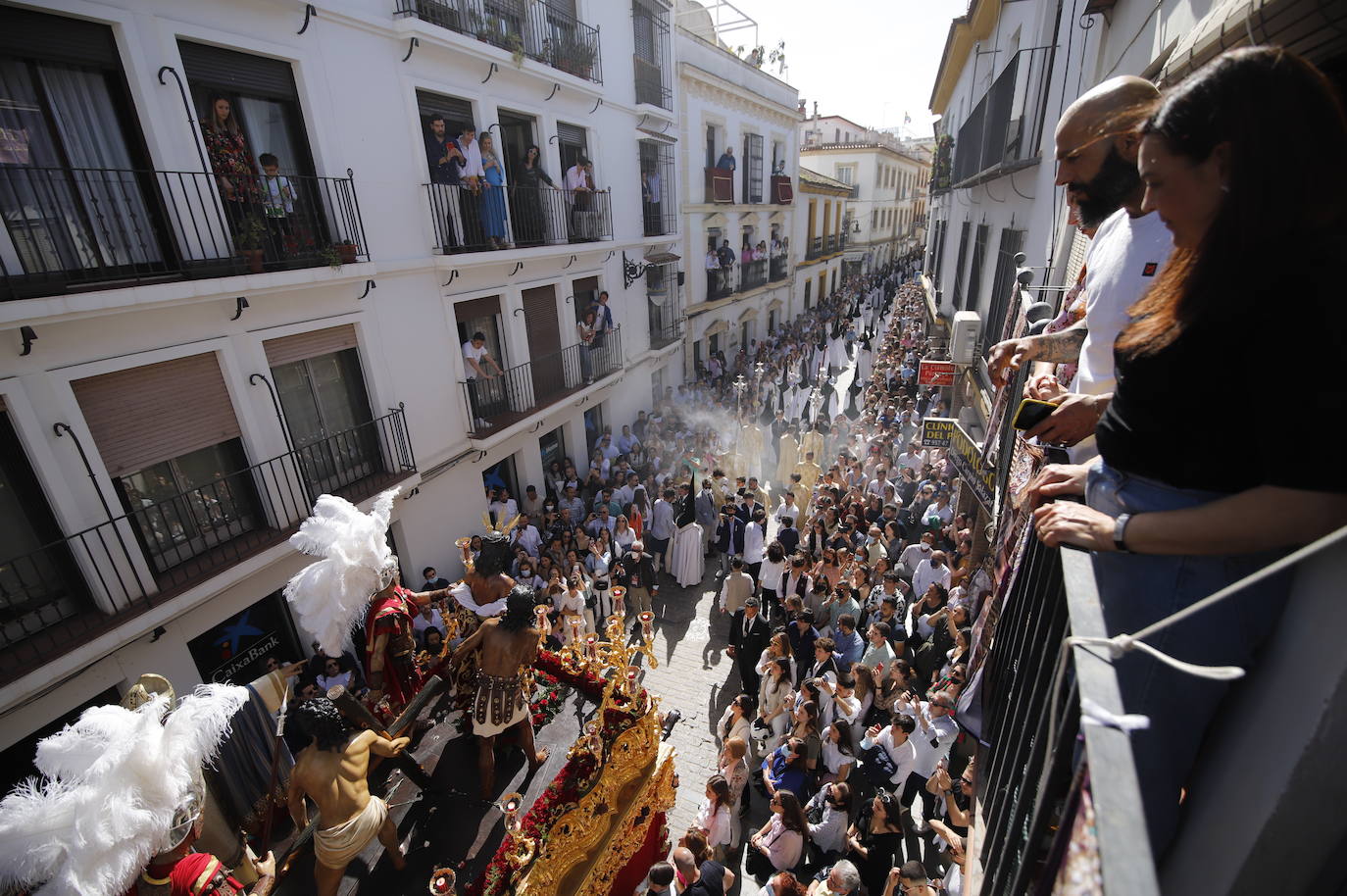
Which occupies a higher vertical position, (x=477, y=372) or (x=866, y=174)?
(x=866, y=174)

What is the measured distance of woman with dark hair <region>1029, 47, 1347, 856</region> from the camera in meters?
1.20

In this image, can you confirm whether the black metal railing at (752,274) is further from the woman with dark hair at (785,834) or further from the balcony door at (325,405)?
the woman with dark hair at (785,834)

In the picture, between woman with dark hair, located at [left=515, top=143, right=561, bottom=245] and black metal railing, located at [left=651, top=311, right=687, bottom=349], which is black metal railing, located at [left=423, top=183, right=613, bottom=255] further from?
black metal railing, located at [left=651, top=311, right=687, bottom=349]

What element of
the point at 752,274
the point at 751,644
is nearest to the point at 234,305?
the point at 751,644

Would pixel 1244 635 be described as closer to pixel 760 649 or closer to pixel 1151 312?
pixel 1151 312

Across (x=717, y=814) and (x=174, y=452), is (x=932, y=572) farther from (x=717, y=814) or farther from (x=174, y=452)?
(x=174, y=452)

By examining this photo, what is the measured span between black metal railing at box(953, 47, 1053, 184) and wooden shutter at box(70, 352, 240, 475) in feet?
32.8

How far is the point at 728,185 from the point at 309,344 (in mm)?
15807

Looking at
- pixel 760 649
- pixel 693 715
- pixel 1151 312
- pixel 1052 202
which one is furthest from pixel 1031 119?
pixel 693 715

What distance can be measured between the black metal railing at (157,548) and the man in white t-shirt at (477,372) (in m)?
1.87

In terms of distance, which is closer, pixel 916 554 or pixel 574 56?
pixel 916 554

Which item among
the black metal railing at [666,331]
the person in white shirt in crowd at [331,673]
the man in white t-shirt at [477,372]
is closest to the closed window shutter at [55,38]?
the man in white t-shirt at [477,372]

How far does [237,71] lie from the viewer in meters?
6.84

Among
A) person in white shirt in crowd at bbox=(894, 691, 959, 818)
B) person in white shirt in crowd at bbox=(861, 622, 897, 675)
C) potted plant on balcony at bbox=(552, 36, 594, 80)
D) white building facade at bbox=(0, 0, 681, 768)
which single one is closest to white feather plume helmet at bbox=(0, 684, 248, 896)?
white building facade at bbox=(0, 0, 681, 768)
